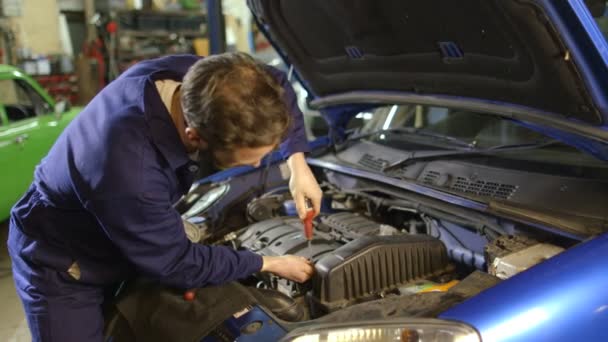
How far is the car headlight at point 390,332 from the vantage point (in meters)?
1.04

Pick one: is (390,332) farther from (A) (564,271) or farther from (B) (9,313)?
(B) (9,313)

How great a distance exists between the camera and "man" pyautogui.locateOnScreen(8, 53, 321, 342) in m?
1.15

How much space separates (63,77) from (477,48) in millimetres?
8143

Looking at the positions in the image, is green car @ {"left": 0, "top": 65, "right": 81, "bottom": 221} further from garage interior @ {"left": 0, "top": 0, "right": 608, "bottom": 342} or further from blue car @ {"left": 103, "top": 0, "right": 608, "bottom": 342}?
blue car @ {"left": 103, "top": 0, "right": 608, "bottom": 342}

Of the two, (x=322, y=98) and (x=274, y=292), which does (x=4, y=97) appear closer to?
(x=322, y=98)

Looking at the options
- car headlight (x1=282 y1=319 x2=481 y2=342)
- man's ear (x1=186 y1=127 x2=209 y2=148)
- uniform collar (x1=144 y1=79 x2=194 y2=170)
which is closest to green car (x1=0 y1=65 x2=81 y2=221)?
uniform collar (x1=144 y1=79 x2=194 y2=170)

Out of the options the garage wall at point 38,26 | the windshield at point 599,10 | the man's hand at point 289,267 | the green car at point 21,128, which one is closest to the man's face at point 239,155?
the man's hand at point 289,267

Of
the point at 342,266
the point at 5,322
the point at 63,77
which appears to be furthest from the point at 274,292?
the point at 63,77

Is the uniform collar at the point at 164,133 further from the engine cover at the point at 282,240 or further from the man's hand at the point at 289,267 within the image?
the engine cover at the point at 282,240

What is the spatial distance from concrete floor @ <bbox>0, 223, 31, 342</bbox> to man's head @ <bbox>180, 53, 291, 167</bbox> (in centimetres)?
238

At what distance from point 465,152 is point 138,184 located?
1382 mm

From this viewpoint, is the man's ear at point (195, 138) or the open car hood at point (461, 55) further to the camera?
the open car hood at point (461, 55)

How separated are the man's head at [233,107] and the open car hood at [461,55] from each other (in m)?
0.70

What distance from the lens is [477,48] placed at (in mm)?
1638
